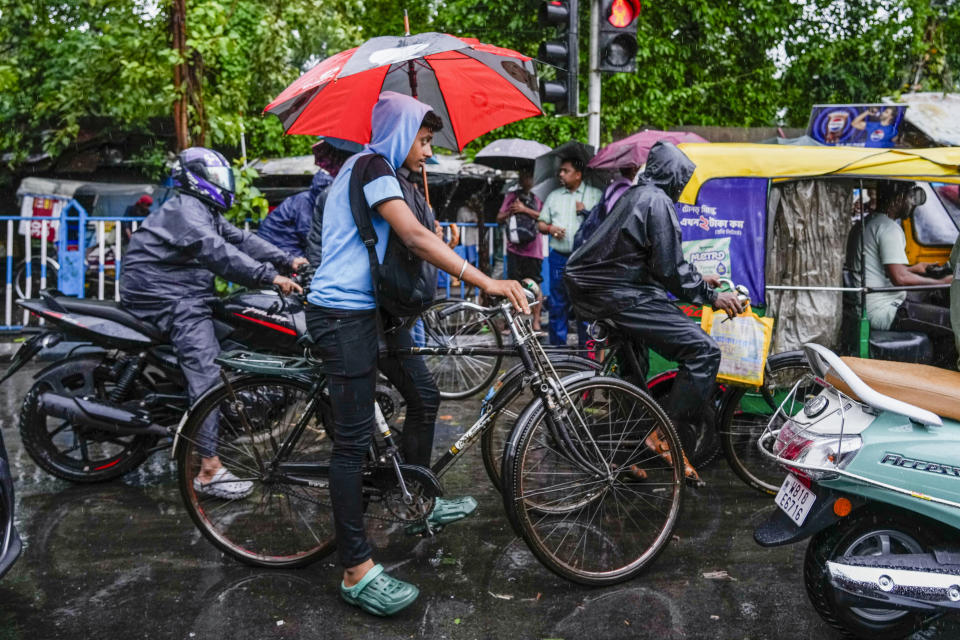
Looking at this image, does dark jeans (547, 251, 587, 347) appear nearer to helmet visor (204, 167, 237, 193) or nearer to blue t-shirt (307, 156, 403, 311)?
helmet visor (204, 167, 237, 193)

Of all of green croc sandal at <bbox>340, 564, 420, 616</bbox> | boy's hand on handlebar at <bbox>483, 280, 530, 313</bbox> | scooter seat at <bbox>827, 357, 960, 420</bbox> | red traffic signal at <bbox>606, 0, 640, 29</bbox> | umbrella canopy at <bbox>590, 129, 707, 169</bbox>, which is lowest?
green croc sandal at <bbox>340, 564, 420, 616</bbox>

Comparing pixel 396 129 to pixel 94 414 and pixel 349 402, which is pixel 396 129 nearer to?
pixel 349 402

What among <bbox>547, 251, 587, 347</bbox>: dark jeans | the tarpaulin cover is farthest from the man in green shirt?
the tarpaulin cover

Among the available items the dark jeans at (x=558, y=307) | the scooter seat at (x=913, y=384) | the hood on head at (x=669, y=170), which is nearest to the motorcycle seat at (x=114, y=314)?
the hood on head at (x=669, y=170)

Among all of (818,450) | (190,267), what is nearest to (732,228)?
(818,450)

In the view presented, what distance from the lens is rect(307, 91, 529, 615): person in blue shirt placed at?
11.0ft

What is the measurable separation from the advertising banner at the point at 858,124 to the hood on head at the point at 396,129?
6.89 m

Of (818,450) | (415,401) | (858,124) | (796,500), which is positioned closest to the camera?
(818,450)

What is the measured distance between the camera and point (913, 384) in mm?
3131

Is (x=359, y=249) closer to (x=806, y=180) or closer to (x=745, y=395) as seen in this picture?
(x=745, y=395)

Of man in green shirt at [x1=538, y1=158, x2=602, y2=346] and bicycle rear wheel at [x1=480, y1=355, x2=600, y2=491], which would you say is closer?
bicycle rear wheel at [x1=480, y1=355, x2=600, y2=491]

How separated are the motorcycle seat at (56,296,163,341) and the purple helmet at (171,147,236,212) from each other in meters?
0.76

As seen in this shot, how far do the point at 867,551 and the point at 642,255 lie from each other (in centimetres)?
184

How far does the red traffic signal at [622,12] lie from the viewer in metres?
7.80
